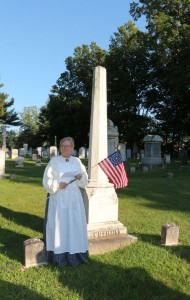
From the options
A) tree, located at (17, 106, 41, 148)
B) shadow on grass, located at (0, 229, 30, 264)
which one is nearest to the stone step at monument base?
shadow on grass, located at (0, 229, 30, 264)

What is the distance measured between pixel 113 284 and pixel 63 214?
3.87ft

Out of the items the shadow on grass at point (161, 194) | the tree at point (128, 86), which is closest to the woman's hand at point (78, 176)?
the shadow on grass at point (161, 194)

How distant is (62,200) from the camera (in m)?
5.08

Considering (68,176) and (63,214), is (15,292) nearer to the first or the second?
(63,214)

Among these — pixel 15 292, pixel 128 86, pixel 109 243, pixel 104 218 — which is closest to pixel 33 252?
pixel 15 292

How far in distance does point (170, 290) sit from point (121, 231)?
198 cm

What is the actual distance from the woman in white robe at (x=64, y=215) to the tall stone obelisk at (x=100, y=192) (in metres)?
0.90

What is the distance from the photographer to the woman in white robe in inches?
197

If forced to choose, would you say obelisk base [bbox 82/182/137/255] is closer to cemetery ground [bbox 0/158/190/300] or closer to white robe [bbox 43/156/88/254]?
cemetery ground [bbox 0/158/190/300]

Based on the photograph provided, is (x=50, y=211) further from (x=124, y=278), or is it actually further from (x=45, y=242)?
(x=124, y=278)

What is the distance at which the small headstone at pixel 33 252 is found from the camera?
5090 millimetres

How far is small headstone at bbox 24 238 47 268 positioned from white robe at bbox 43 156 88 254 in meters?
0.12

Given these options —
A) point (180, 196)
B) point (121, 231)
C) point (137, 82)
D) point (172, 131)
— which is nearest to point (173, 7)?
point (137, 82)

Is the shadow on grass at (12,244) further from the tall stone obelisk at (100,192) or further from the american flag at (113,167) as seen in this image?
the american flag at (113,167)
